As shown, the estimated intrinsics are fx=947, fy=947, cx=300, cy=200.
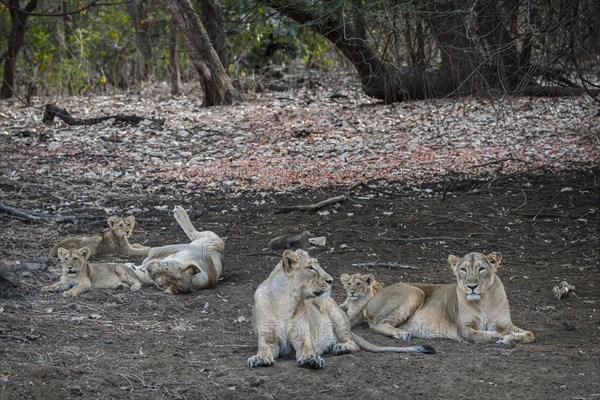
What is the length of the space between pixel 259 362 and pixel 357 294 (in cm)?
188

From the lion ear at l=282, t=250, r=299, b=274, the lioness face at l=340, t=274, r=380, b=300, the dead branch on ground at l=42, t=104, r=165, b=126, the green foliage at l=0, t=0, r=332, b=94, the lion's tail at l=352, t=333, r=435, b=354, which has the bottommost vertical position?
the lion's tail at l=352, t=333, r=435, b=354

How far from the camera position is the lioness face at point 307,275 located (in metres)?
6.89

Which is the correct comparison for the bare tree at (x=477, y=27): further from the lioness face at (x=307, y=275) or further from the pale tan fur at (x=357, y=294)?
the lioness face at (x=307, y=275)

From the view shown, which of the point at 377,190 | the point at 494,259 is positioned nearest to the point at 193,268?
the point at 494,259

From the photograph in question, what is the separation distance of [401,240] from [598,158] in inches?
177

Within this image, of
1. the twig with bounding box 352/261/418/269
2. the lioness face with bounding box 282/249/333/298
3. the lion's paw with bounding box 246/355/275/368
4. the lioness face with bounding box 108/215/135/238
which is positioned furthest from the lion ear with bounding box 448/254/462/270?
the lioness face with bounding box 108/215/135/238

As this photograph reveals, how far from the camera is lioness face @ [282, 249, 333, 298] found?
689cm

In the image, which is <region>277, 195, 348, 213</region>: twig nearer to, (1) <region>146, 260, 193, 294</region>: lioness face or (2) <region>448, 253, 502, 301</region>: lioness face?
(1) <region>146, 260, 193, 294</region>: lioness face

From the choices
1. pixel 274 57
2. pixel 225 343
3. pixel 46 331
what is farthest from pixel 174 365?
pixel 274 57

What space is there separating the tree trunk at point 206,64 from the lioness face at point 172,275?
846 cm

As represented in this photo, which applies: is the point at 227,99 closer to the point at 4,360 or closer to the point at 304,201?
the point at 304,201

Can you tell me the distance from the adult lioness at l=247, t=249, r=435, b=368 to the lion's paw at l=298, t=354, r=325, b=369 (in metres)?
0.11

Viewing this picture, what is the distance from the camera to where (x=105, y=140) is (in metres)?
16.5

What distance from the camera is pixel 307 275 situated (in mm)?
6926
